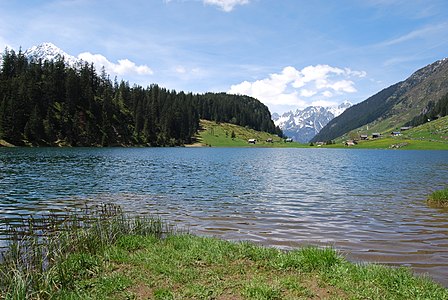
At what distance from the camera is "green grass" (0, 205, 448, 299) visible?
31.1ft

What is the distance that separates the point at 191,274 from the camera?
10.9 m

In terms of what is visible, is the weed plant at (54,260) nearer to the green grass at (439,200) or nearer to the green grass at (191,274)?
the green grass at (191,274)

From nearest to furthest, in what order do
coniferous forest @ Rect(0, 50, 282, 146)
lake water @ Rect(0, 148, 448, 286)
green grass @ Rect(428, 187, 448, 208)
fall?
lake water @ Rect(0, 148, 448, 286)
green grass @ Rect(428, 187, 448, 208)
coniferous forest @ Rect(0, 50, 282, 146)

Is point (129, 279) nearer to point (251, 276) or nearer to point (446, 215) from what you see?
point (251, 276)

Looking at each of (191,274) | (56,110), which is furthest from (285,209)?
(56,110)

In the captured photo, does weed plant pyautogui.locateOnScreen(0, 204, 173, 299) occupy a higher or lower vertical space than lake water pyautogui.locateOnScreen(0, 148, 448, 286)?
higher

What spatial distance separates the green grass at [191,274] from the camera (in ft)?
31.1

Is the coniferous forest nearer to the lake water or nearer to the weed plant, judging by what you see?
the lake water

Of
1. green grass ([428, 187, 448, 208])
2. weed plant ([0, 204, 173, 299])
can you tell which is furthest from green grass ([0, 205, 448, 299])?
green grass ([428, 187, 448, 208])

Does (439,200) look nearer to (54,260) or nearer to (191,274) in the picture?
(191,274)

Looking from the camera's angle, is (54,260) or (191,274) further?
(54,260)

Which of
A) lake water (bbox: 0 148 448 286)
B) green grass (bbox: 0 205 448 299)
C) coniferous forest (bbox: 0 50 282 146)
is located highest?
coniferous forest (bbox: 0 50 282 146)

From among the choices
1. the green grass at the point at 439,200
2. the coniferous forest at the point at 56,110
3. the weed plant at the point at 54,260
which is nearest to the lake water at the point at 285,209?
the green grass at the point at 439,200

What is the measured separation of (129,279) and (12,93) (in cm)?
16093
